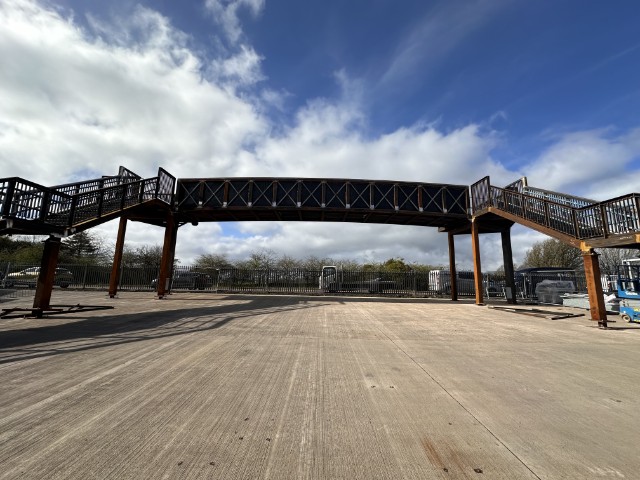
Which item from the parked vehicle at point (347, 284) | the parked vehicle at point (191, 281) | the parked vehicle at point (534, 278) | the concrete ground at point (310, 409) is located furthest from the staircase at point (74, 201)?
the parked vehicle at point (534, 278)

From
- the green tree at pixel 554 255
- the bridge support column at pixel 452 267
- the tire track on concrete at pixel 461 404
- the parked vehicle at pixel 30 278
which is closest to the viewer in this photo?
the tire track on concrete at pixel 461 404

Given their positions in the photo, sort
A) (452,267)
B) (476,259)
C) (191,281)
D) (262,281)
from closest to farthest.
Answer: (476,259) < (452,267) < (191,281) < (262,281)

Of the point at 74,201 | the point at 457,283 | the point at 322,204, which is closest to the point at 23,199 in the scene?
the point at 74,201

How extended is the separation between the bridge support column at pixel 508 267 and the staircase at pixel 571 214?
374cm

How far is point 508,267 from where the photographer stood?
Result: 2059cm

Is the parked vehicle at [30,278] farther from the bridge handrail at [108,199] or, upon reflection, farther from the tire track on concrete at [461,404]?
the tire track on concrete at [461,404]

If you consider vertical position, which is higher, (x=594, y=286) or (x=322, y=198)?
(x=322, y=198)

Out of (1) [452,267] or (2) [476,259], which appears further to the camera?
(1) [452,267]

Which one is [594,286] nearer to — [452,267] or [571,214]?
[571,214]

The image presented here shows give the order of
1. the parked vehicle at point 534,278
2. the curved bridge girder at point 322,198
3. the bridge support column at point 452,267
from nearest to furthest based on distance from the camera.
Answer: the curved bridge girder at point 322,198 < the bridge support column at point 452,267 < the parked vehicle at point 534,278

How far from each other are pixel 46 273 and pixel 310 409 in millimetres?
12195

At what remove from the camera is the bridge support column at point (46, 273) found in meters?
10.6

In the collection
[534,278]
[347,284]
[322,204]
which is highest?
[322,204]

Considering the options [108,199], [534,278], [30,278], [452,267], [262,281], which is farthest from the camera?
[262,281]
